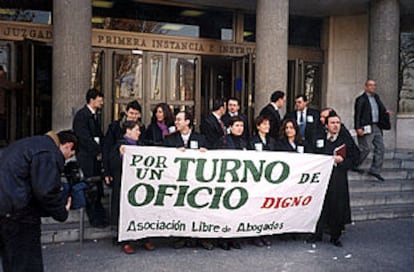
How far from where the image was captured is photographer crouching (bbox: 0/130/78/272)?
378 centimetres

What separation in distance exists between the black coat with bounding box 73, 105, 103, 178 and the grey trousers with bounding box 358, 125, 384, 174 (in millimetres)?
5379

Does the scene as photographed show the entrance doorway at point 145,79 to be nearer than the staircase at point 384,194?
No

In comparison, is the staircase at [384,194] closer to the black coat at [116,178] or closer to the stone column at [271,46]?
the stone column at [271,46]

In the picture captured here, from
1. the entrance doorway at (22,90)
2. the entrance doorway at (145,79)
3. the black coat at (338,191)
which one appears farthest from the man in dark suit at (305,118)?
the entrance doorway at (22,90)

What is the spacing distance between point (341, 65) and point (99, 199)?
30.6 ft

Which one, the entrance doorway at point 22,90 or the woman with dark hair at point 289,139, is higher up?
the entrance doorway at point 22,90

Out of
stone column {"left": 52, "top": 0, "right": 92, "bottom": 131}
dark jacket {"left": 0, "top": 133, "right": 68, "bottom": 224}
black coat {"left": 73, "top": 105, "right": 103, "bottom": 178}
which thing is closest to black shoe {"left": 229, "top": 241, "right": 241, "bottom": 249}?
black coat {"left": 73, "top": 105, "right": 103, "bottom": 178}

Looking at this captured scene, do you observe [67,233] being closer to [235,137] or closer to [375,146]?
[235,137]

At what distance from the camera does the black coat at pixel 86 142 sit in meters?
6.72

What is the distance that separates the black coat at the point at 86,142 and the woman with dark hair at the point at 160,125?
820mm

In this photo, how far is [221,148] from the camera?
22.5ft

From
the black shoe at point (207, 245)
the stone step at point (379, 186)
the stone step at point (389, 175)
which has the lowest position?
the black shoe at point (207, 245)

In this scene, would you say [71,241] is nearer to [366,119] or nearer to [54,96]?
[54,96]

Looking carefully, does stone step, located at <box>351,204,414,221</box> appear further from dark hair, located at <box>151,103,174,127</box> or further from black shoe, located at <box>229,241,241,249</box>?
dark hair, located at <box>151,103,174,127</box>
